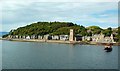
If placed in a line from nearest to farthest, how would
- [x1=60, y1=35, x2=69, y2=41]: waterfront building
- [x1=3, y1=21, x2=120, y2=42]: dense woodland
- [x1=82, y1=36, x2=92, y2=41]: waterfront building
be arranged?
1. [x1=82, y1=36, x2=92, y2=41]: waterfront building
2. [x1=60, y1=35, x2=69, y2=41]: waterfront building
3. [x1=3, y1=21, x2=120, y2=42]: dense woodland

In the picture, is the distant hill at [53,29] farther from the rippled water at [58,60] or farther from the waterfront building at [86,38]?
the rippled water at [58,60]

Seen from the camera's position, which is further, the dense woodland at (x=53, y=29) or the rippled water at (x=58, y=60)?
the dense woodland at (x=53, y=29)

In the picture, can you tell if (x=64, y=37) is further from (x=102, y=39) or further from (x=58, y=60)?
(x=58, y=60)

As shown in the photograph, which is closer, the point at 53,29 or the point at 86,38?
the point at 86,38

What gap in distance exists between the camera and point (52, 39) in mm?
56938

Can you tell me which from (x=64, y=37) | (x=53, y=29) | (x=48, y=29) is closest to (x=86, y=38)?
(x=64, y=37)

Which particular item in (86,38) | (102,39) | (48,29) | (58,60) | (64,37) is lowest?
(58,60)

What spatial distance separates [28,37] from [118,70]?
157 ft

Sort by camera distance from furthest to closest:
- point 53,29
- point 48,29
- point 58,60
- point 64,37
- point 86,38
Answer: point 53,29 < point 48,29 < point 64,37 < point 86,38 < point 58,60

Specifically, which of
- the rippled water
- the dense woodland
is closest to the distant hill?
the dense woodland

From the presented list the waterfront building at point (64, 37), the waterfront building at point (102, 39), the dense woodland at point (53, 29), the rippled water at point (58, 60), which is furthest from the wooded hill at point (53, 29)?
the rippled water at point (58, 60)

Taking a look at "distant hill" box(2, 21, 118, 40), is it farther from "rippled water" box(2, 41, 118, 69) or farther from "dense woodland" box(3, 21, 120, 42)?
"rippled water" box(2, 41, 118, 69)

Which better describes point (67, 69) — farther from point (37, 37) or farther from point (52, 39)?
point (37, 37)

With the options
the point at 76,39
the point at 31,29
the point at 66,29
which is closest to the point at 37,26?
the point at 31,29
